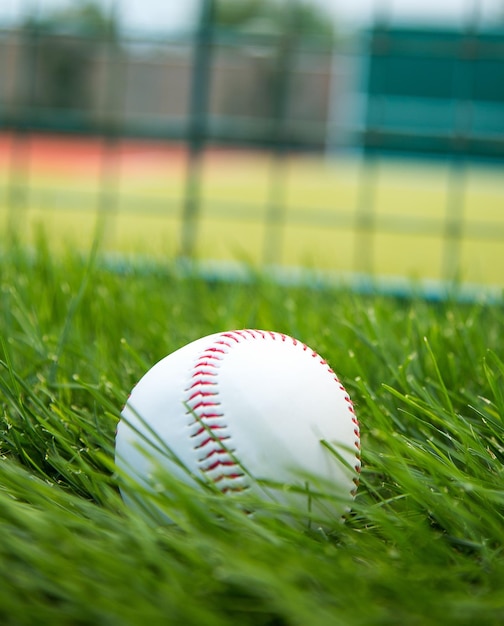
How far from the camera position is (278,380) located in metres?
1.28

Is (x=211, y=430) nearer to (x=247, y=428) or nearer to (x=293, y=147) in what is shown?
(x=247, y=428)

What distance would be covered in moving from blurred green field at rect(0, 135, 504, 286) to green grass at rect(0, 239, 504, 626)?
1285 centimetres

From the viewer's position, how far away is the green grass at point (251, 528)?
1.01m

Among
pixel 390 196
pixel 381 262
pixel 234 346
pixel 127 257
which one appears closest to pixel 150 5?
pixel 381 262

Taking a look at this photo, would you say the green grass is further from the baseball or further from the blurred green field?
the blurred green field

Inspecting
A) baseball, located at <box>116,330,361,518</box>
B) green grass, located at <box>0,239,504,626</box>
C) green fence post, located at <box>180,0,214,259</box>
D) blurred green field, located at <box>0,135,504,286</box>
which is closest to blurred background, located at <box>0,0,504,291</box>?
blurred green field, located at <box>0,135,504,286</box>

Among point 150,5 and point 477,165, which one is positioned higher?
point 150,5

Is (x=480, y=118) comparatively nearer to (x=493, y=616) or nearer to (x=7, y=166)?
(x=7, y=166)

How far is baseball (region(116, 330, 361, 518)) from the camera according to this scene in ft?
3.97

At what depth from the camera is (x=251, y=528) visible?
1128mm

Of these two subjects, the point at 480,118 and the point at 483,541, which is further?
the point at 480,118

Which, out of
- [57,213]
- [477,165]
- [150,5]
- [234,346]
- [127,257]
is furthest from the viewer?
[477,165]

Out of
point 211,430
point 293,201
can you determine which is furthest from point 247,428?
point 293,201

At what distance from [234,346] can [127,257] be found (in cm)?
158
